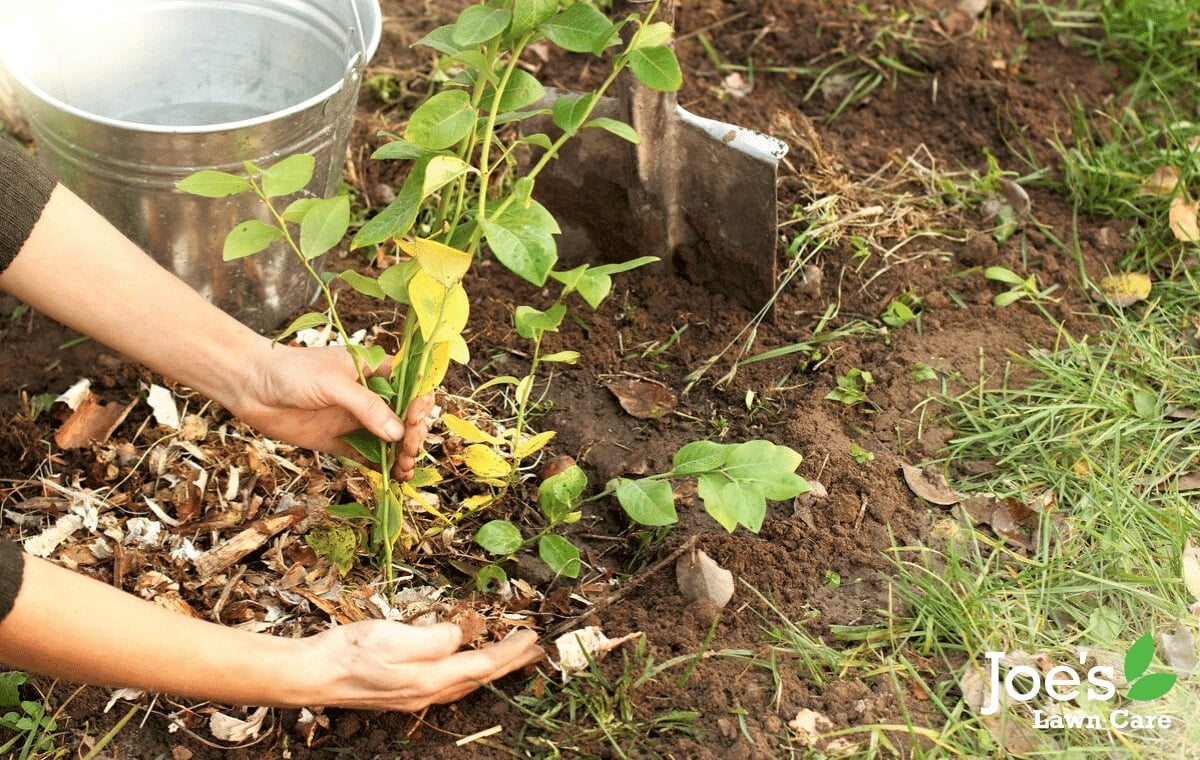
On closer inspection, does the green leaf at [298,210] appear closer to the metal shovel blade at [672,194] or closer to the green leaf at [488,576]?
the green leaf at [488,576]

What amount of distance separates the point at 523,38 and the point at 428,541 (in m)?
0.87

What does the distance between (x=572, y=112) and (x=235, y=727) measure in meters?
1.04

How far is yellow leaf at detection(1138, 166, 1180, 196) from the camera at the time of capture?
258 cm

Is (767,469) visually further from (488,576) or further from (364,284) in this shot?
Answer: (364,284)

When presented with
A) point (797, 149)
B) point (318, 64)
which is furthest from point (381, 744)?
point (797, 149)

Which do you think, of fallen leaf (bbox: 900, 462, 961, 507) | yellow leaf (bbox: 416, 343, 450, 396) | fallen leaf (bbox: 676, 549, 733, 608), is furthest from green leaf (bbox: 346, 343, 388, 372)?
fallen leaf (bbox: 900, 462, 961, 507)

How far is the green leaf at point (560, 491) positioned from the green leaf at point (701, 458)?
0.18 meters

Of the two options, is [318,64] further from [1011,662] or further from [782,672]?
[1011,662]

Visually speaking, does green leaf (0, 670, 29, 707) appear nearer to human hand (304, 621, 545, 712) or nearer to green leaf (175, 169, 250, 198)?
human hand (304, 621, 545, 712)

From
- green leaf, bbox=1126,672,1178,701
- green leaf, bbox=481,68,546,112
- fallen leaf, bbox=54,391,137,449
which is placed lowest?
fallen leaf, bbox=54,391,137,449

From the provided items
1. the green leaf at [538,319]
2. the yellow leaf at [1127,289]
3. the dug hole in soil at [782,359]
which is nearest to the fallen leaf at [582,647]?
the dug hole in soil at [782,359]

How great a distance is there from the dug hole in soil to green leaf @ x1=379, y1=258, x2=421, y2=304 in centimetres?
55

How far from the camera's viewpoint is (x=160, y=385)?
7.49 feet

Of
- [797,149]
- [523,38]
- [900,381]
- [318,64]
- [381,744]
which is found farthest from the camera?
[797,149]
